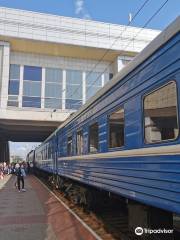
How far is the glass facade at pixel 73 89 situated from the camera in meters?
34.2

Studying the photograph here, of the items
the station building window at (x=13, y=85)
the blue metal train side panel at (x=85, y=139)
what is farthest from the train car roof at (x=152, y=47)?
the station building window at (x=13, y=85)

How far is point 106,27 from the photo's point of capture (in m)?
35.2

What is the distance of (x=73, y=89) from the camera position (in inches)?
1371

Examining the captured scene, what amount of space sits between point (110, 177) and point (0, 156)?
51.7 meters

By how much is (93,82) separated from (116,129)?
29.2 meters

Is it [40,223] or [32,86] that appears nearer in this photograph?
[40,223]

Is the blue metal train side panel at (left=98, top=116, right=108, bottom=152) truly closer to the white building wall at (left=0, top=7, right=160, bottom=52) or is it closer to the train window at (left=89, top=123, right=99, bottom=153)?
the train window at (left=89, top=123, right=99, bottom=153)

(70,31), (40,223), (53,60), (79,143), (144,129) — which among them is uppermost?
(70,31)

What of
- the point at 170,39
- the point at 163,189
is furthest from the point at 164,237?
the point at 170,39

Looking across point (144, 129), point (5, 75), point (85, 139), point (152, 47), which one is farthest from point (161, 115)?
point (5, 75)

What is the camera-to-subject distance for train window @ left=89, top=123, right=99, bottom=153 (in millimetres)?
8036

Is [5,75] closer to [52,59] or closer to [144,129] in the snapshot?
[52,59]

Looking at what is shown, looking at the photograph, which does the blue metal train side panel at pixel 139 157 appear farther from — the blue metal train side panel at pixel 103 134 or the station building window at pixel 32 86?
the station building window at pixel 32 86

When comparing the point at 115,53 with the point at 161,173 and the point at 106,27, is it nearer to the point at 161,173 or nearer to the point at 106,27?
the point at 106,27
